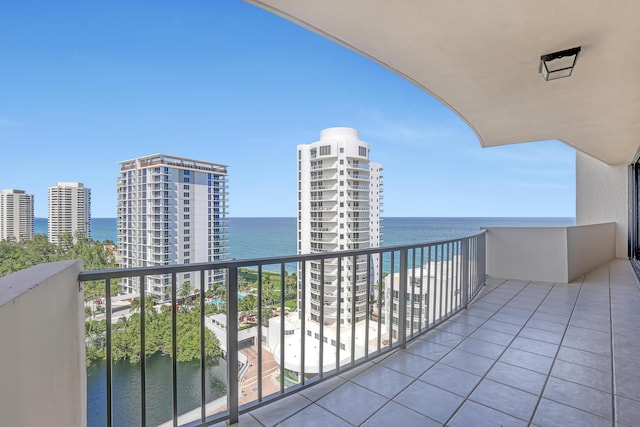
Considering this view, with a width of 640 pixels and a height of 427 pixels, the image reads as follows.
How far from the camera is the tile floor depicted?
66.3 inches

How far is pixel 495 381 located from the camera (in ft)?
6.73

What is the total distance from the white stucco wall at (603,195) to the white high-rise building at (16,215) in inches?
448

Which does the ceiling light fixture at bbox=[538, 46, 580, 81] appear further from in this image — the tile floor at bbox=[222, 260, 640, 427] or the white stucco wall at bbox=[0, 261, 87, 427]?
the white stucco wall at bbox=[0, 261, 87, 427]

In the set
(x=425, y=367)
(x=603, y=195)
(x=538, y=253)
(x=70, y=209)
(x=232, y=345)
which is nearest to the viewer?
(x=232, y=345)

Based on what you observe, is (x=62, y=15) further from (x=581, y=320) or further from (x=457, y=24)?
(x=581, y=320)

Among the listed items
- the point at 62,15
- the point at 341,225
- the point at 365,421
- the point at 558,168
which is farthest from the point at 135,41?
the point at 558,168

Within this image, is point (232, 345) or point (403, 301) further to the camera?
point (403, 301)

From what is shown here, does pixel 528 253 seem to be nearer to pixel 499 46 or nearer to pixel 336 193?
pixel 499 46

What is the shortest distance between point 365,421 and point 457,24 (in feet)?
9.17

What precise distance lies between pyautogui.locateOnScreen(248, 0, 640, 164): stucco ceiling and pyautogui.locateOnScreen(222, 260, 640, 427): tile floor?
258cm

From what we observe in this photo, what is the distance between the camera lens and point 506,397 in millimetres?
1870

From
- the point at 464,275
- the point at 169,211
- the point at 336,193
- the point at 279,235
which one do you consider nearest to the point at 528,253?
the point at 464,275

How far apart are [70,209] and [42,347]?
6425mm

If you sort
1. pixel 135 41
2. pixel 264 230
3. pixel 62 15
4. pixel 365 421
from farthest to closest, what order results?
pixel 264 230 → pixel 135 41 → pixel 62 15 → pixel 365 421
